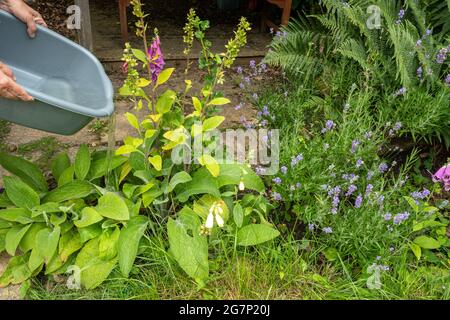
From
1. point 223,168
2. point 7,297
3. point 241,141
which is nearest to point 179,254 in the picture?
point 223,168

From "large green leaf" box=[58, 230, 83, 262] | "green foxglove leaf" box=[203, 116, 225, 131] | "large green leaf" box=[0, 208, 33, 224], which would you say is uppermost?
"green foxglove leaf" box=[203, 116, 225, 131]

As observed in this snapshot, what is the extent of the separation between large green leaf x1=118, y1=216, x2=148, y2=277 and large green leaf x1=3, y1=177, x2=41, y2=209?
0.47 metres

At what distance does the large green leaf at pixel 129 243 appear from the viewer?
211cm

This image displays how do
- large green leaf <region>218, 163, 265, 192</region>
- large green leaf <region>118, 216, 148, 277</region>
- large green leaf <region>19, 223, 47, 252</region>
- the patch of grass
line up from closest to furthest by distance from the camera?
large green leaf <region>118, 216, 148, 277</region> < large green leaf <region>19, 223, 47, 252</region> < large green leaf <region>218, 163, 265, 192</region> < the patch of grass

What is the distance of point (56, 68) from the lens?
101 inches

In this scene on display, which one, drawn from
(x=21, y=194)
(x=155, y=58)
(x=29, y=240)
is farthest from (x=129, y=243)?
(x=155, y=58)

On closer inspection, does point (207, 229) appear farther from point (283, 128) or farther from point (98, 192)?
point (283, 128)

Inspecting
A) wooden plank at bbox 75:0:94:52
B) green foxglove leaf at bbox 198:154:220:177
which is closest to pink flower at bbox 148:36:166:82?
green foxglove leaf at bbox 198:154:220:177

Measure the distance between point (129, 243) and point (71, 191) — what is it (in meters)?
0.42

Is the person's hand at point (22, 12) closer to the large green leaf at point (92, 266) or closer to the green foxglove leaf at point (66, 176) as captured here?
the green foxglove leaf at point (66, 176)

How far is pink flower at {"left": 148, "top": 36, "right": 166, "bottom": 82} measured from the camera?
2.23m

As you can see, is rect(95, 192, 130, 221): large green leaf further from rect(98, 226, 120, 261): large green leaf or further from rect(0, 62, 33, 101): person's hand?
rect(0, 62, 33, 101): person's hand

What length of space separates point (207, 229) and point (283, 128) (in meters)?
0.95

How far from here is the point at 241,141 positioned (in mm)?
2975
